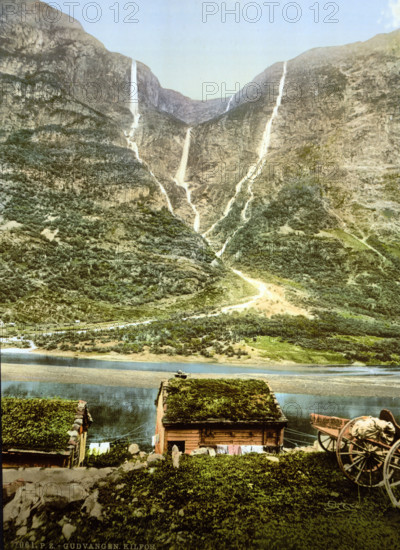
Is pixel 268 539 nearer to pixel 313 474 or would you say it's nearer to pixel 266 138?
pixel 313 474

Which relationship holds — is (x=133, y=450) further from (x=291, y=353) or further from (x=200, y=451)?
(x=291, y=353)

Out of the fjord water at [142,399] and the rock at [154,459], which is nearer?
the rock at [154,459]

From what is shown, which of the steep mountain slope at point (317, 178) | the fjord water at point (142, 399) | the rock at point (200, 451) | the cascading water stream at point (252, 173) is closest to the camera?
the rock at point (200, 451)

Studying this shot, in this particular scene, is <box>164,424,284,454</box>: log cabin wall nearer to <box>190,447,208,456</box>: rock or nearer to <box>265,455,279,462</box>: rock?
<box>190,447,208,456</box>: rock

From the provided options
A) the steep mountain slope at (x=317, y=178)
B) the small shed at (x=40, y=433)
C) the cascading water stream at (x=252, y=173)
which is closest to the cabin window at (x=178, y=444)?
the small shed at (x=40, y=433)

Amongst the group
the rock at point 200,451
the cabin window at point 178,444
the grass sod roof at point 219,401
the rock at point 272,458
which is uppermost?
the grass sod roof at point 219,401

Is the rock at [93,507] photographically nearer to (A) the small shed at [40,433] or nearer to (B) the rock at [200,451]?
(A) the small shed at [40,433]
